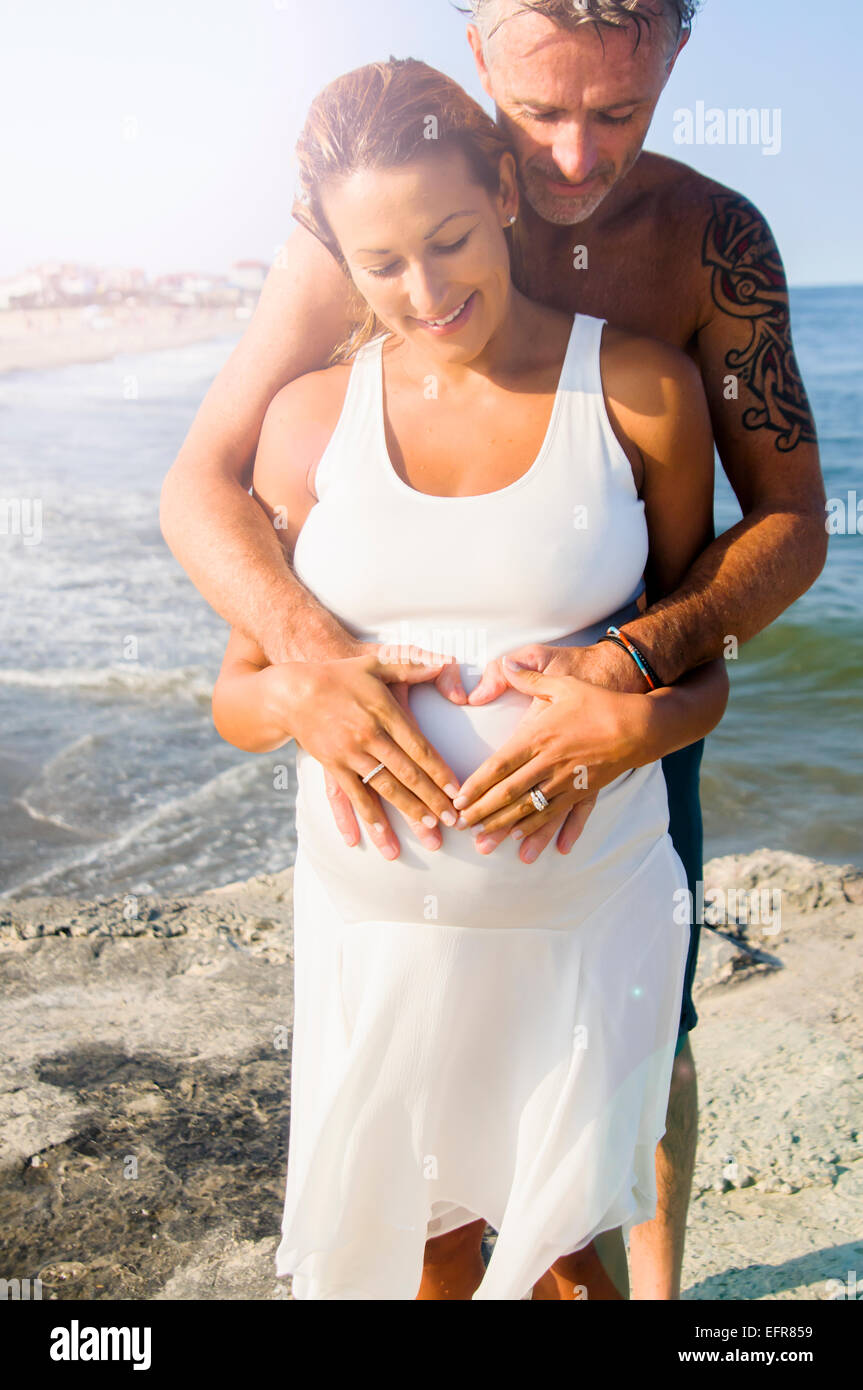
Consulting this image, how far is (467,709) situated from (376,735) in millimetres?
160

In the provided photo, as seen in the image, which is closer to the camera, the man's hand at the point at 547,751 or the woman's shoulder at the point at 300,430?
the man's hand at the point at 547,751

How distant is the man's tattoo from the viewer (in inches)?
86.9

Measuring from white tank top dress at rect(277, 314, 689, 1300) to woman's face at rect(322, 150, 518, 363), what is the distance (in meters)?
0.16

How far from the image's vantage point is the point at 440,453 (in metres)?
1.98

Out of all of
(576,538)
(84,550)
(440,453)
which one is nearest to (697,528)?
(576,538)

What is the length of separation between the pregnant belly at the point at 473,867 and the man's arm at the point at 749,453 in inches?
11.5

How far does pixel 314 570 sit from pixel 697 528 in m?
0.67

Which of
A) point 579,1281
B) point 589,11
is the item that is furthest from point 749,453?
point 579,1281

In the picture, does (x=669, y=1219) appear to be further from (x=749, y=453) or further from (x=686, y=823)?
(x=749, y=453)

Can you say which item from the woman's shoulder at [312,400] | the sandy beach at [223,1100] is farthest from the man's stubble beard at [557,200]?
the sandy beach at [223,1100]

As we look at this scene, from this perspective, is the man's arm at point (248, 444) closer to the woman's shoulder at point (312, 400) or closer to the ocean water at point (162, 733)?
the woman's shoulder at point (312, 400)

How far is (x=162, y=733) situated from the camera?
7.37 m

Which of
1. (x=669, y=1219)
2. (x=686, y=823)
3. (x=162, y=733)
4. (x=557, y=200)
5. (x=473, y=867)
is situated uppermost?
(x=557, y=200)

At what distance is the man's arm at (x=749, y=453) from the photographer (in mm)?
2008
